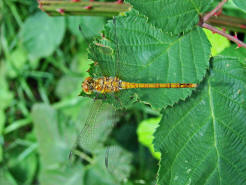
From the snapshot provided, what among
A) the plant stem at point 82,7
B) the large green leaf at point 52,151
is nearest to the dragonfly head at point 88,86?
the plant stem at point 82,7

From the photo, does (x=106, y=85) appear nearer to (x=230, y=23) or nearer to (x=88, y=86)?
(x=88, y=86)

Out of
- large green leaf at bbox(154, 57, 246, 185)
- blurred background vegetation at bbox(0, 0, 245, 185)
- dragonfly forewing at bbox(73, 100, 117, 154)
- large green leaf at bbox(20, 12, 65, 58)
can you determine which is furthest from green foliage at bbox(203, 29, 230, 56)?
large green leaf at bbox(20, 12, 65, 58)

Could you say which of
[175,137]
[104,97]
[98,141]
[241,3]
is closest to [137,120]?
[98,141]

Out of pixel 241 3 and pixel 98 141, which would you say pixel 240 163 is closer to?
pixel 241 3

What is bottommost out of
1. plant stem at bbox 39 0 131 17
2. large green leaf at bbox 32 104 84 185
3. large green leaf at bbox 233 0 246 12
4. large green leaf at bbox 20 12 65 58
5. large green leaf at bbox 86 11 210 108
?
large green leaf at bbox 32 104 84 185

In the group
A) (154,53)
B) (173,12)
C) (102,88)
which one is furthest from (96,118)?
(173,12)

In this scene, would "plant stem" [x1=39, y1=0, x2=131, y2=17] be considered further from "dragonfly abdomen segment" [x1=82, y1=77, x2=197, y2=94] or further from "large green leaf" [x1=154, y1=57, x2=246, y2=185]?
"large green leaf" [x1=154, y1=57, x2=246, y2=185]
